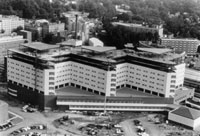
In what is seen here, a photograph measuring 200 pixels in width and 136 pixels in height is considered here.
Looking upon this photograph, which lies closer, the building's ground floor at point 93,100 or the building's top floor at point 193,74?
the building's ground floor at point 93,100

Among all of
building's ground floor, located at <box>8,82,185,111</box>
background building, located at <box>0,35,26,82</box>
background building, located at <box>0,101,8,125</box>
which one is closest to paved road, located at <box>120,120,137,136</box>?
building's ground floor, located at <box>8,82,185,111</box>

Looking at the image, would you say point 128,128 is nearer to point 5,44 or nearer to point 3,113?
point 3,113

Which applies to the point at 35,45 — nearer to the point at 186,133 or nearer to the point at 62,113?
Result: the point at 62,113

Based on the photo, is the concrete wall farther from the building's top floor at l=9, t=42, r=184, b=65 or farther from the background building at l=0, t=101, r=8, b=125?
the background building at l=0, t=101, r=8, b=125

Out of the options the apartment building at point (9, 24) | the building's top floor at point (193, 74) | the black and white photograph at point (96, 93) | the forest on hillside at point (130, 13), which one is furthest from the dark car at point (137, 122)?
the apartment building at point (9, 24)

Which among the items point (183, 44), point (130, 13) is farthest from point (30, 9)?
point (183, 44)

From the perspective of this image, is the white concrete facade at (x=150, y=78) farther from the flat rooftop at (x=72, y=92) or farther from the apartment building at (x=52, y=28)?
the apartment building at (x=52, y=28)
